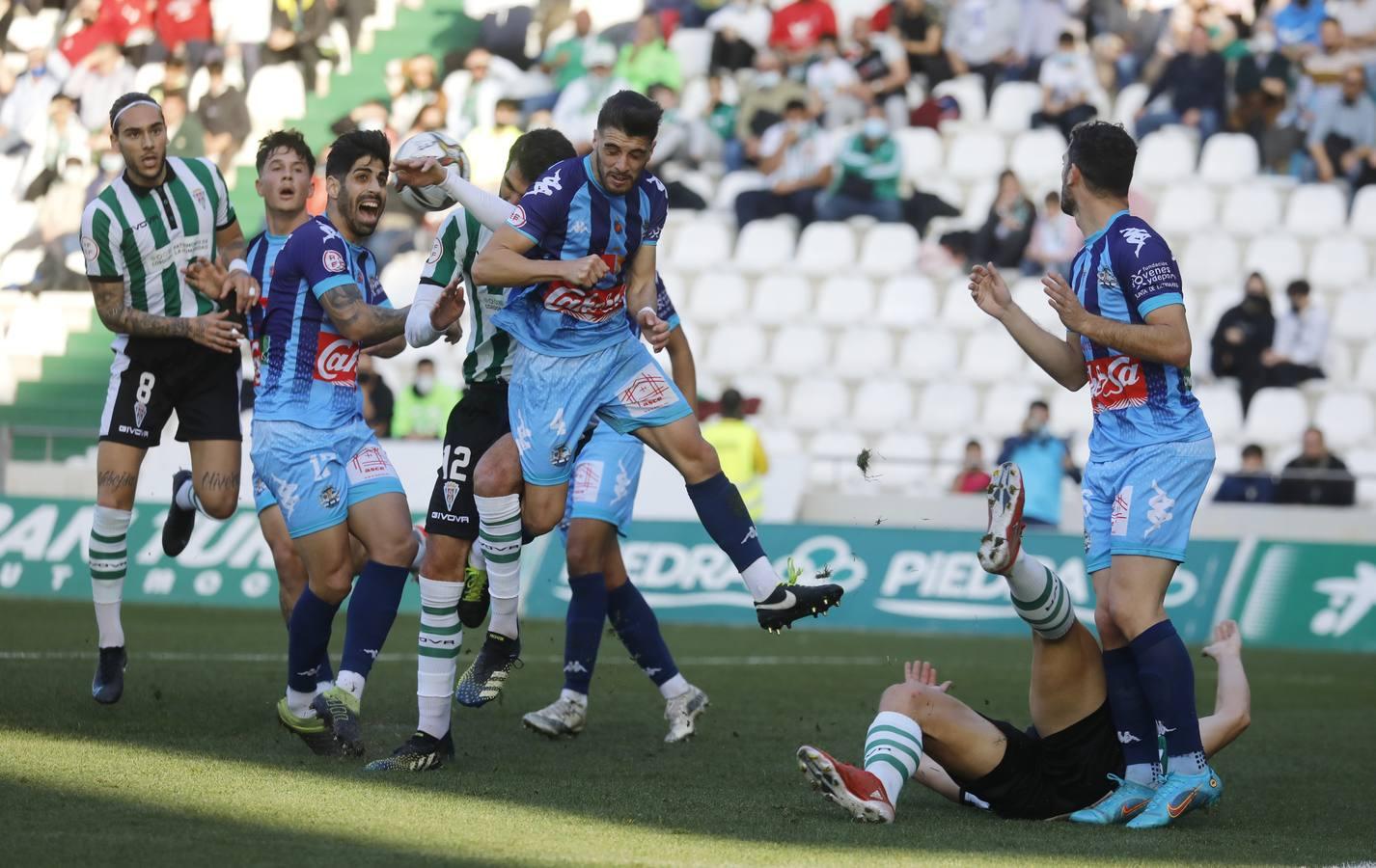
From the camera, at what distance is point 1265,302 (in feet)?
56.5

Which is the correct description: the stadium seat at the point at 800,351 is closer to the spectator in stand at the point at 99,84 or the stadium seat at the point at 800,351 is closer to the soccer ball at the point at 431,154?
the spectator in stand at the point at 99,84

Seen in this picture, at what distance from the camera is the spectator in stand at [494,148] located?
20.9 m

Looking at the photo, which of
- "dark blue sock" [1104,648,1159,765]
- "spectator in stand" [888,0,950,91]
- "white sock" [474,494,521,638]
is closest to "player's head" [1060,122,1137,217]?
"dark blue sock" [1104,648,1159,765]

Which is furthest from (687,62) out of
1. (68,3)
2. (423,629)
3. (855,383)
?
(423,629)

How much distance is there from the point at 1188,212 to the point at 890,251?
10.4ft

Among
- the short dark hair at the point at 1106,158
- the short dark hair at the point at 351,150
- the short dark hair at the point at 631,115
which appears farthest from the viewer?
the short dark hair at the point at 351,150

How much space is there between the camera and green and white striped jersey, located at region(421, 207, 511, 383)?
25.9ft

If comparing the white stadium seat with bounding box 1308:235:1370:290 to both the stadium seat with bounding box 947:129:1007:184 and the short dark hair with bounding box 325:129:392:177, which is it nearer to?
the stadium seat with bounding box 947:129:1007:184

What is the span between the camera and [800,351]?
19.3 m

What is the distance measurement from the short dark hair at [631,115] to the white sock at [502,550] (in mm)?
1625

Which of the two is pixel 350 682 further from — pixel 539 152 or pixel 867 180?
pixel 867 180

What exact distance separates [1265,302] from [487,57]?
10001mm

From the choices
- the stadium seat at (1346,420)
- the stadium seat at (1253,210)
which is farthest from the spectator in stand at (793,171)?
the stadium seat at (1346,420)

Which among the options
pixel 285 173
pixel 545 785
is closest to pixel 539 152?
pixel 285 173
